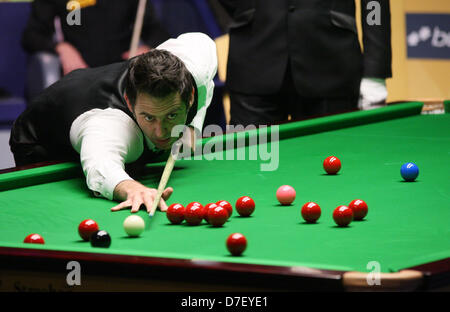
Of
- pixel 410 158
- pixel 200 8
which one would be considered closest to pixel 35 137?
pixel 410 158

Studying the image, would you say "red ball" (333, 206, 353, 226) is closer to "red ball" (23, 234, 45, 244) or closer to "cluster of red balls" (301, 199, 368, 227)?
"cluster of red balls" (301, 199, 368, 227)

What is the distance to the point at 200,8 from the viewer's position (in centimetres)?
716

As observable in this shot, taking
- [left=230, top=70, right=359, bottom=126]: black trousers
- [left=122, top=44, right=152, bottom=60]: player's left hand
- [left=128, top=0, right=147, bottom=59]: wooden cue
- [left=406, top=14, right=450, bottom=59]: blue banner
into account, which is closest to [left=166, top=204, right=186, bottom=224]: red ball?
[left=230, top=70, right=359, bottom=126]: black trousers

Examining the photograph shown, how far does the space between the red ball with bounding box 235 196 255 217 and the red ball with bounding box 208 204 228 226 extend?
0.12 meters

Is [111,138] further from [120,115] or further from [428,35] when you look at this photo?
[428,35]

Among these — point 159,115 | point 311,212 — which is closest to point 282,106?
point 159,115

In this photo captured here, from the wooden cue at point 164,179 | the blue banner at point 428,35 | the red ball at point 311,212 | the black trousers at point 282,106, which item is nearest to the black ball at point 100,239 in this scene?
the wooden cue at point 164,179

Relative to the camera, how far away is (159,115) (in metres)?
2.85

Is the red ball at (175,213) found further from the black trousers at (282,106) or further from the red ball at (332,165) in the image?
the black trousers at (282,106)

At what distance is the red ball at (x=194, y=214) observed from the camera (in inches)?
89.4

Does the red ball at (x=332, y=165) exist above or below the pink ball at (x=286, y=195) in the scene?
above

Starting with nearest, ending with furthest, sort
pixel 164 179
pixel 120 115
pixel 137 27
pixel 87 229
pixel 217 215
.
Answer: pixel 87 229 < pixel 217 215 < pixel 164 179 < pixel 120 115 < pixel 137 27

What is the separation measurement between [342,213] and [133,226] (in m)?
0.52
